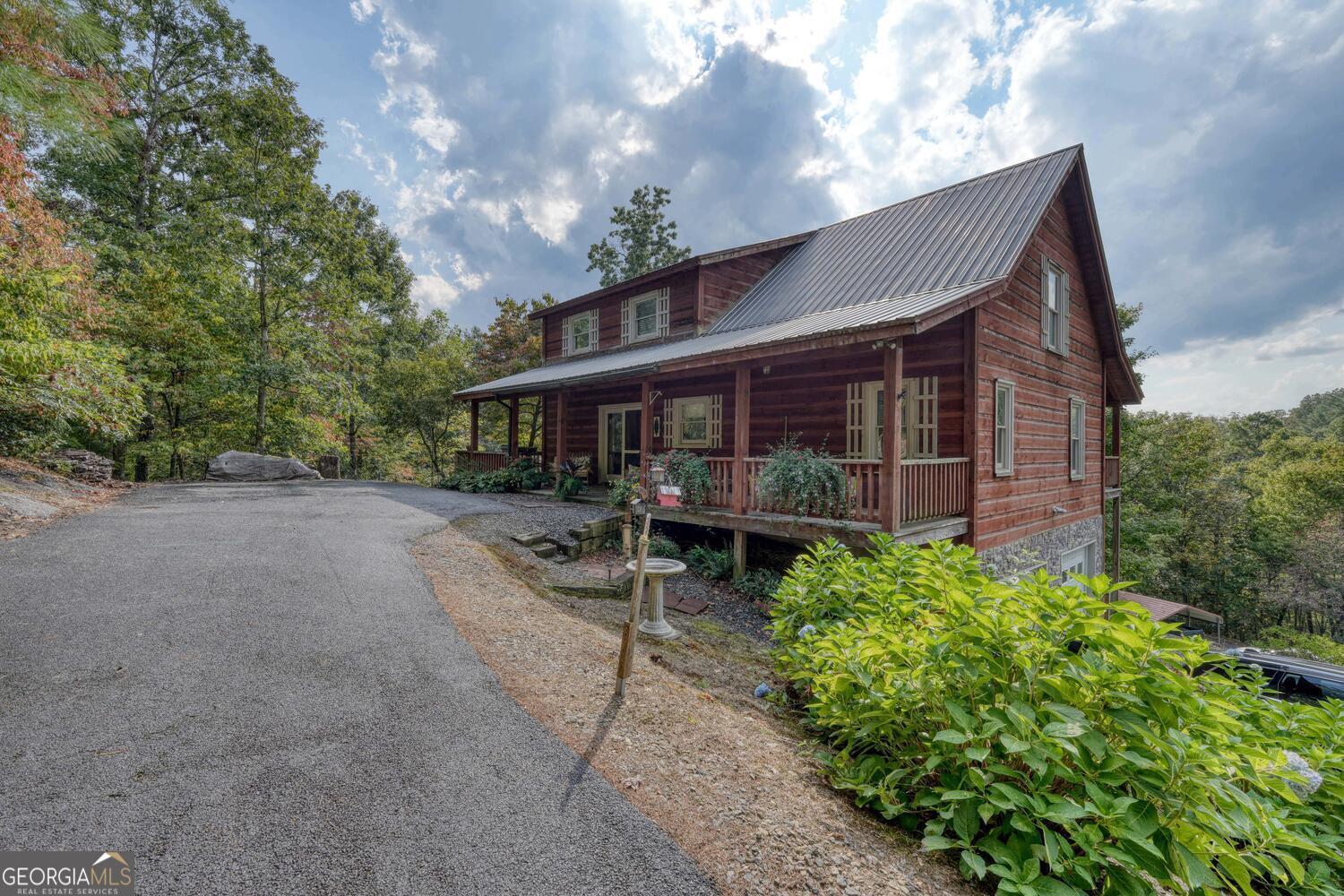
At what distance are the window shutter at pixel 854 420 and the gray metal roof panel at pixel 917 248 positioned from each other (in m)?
1.63

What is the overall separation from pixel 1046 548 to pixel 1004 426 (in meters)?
3.37

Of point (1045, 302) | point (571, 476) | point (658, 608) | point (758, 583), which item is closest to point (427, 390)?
point (571, 476)

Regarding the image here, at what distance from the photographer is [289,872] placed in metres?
1.97

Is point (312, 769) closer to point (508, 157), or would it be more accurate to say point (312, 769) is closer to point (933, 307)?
point (933, 307)

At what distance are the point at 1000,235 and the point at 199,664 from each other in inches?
445

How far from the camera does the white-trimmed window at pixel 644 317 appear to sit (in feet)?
43.1

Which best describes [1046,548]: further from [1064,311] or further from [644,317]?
[644,317]

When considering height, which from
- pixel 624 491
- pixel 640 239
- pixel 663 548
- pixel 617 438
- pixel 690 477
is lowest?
pixel 663 548

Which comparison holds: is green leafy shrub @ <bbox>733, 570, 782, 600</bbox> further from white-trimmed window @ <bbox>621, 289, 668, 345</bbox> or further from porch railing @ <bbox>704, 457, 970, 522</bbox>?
white-trimmed window @ <bbox>621, 289, 668, 345</bbox>

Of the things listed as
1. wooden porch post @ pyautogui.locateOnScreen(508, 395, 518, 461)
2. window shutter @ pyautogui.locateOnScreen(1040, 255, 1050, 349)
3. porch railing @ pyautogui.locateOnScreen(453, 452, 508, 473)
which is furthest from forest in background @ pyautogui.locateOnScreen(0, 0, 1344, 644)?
window shutter @ pyautogui.locateOnScreen(1040, 255, 1050, 349)

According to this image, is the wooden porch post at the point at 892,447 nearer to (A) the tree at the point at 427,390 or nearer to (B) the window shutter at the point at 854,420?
(B) the window shutter at the point at 854,420

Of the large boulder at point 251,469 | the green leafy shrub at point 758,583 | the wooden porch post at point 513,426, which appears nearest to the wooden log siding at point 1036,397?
the green leafy shrub at point 758,583

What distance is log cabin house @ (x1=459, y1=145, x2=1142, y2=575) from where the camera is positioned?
7.24 m

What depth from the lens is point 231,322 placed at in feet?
53.5
